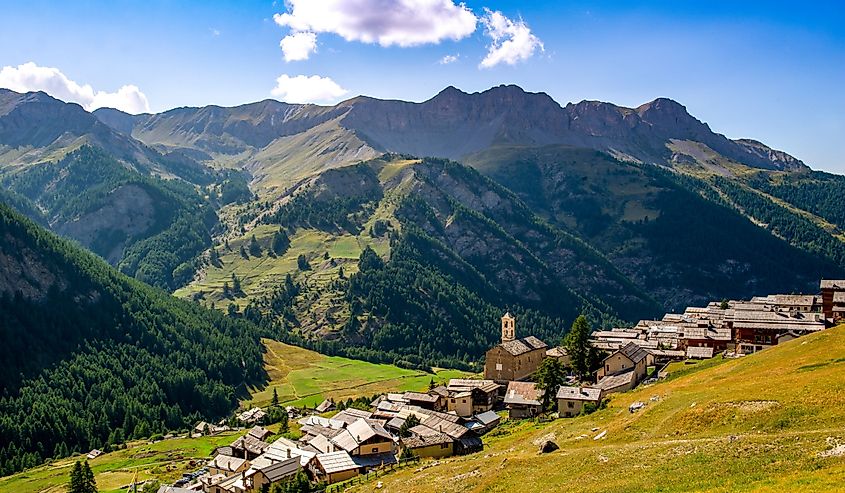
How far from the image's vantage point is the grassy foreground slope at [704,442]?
43.1 meters

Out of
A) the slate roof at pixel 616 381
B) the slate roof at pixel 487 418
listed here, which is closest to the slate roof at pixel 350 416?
the slate roof at pixel 487 418

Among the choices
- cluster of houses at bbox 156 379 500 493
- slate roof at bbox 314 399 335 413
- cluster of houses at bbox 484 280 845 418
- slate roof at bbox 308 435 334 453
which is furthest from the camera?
slate roof at bbox 314 399 335 413

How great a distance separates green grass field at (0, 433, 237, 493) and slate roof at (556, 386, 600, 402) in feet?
214

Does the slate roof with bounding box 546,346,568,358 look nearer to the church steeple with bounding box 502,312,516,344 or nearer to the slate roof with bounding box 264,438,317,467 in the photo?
the church steeple with bounding box 502,312,516,344

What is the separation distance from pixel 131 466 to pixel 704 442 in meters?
111

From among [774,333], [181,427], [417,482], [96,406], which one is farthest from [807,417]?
[96,406]

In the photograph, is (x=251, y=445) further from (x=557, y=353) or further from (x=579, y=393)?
(x=557, y=353)

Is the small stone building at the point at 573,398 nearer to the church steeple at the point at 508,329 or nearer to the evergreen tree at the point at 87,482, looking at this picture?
the church steeple at the point at 508,329

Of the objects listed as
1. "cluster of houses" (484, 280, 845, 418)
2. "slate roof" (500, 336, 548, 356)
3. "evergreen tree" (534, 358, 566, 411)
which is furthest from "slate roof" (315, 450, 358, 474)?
"slate roof" (500, 336, 548, 356)

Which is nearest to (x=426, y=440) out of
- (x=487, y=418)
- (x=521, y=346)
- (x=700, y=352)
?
(x=487, y=418)

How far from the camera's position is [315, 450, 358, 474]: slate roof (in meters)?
88.9

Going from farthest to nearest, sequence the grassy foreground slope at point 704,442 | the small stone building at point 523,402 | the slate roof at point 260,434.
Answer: the slate roof at point 260,434
the small stone building at point 523,402
the grassy foreground slope at point 704,442

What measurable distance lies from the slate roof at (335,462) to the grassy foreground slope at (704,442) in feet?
38.2

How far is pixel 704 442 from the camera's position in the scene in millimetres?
52562
